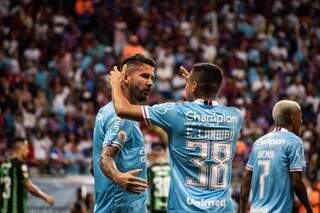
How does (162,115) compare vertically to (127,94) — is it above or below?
below

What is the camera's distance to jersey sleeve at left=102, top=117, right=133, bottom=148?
24.7 ft

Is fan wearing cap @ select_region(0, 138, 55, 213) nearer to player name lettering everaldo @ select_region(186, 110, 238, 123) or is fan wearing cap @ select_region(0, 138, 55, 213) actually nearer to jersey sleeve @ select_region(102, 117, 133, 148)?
jersey sleeve @ select_region(102, 117, 133, 148)

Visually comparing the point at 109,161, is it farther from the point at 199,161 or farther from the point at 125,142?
the point at 199,161

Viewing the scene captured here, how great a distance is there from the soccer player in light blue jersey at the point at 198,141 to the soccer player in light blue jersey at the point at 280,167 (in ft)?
5.82

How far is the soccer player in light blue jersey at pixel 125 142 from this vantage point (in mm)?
7664

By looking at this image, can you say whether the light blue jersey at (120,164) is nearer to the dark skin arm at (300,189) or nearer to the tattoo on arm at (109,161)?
the tattoo on arm at (109,161)

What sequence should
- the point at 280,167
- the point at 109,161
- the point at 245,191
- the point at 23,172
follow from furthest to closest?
the point at 23,172, the point at 245,191, the point at 280,167, the point at 109,161

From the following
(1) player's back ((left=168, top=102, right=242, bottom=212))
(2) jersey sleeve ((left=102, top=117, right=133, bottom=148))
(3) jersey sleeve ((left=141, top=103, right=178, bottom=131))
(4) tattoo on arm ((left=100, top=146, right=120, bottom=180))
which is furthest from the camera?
(2) jersey sleeve ((left=102, top=117, right=133, bottom=148))

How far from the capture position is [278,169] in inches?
348

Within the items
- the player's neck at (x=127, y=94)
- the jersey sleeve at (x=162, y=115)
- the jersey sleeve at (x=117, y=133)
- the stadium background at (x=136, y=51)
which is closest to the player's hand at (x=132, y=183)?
the jersey sleeve at (x=162, y=115)

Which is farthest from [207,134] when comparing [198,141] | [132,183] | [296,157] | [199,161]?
[296,157]

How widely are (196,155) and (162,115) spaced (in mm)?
415

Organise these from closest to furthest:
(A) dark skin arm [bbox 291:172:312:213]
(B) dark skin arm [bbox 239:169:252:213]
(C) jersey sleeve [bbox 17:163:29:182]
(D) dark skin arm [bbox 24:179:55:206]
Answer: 1. (A) dark skin arm [bbox 291:172:312:213]
2. (B) dark skin arm [bbox 239:169:252:213]
3. (D) dark skin arm [bbox 24:179:55:206]
4. (C) jersey sleeve [bbox 17:163:29:182]

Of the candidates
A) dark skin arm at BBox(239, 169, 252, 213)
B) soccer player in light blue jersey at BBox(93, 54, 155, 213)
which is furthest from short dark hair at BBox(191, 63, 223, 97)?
dark skin arm at BBox(239, 169, 252, 213)
